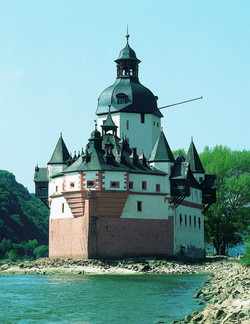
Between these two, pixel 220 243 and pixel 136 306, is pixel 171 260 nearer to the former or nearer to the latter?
pixel 220 243

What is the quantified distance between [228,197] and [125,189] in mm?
20105

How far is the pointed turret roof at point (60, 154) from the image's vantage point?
246 ft

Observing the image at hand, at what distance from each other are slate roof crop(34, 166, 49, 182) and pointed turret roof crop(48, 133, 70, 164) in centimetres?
218

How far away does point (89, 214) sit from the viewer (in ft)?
216

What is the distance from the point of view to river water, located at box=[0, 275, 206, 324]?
103 feet

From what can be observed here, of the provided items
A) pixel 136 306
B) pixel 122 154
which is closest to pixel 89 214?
pixel 122 154

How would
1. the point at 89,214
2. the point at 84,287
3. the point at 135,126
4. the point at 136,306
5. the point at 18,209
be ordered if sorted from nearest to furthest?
the point at 136,306, the point at 84,287, the point at 89,214, the point at 135,126, the point at 18,209

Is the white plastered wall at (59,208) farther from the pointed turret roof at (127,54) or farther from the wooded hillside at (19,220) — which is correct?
the wooded hillside at (19,220)

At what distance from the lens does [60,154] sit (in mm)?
75188

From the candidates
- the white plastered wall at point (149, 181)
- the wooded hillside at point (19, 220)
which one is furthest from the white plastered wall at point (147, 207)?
the wooded hillside at point (19, 220)

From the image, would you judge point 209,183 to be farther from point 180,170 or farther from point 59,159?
point 59,159

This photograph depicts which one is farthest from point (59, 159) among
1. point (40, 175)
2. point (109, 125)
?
point (109, 125)

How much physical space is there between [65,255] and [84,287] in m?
23.7

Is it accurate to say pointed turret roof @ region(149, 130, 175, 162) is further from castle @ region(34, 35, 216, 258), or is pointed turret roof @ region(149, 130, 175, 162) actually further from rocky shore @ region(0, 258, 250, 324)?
rocky shore @ region(0, 258, 250, 324)
